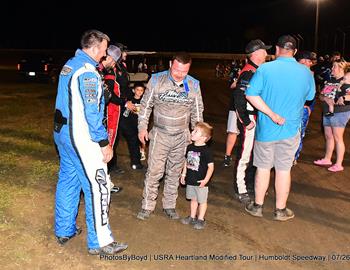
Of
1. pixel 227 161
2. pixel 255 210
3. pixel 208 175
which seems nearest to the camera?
pixel 208 175

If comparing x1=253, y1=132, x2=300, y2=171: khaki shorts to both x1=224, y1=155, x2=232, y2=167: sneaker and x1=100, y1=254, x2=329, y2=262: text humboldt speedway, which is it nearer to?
x1=100, y1=254, x2=329, y2=262: text humboldt speedway

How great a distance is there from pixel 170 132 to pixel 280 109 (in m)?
1.35

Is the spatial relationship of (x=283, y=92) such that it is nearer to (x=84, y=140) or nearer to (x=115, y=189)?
(x=84, y=140)

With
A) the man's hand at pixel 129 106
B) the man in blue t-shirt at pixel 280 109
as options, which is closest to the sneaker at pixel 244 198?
the man in blue t-shirt at pixel 280 109

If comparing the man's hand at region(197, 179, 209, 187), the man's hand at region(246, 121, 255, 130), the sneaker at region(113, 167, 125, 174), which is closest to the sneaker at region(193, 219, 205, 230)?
the man's hand at region(197, 179, 209, 187)

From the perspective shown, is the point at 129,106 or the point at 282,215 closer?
the point at 282,215

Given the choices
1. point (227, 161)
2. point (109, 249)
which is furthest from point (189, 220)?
point (227, 161)

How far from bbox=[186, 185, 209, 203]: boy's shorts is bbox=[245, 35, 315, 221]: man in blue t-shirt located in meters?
0.82

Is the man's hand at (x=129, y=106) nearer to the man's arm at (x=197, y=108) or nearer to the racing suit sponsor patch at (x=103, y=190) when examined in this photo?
the man's arm at (x=197, y=108)

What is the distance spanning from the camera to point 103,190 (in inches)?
173

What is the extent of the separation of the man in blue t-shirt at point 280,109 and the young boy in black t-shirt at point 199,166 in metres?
0.74

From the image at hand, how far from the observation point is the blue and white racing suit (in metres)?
4.09

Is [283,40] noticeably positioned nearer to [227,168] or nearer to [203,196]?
[203,196]

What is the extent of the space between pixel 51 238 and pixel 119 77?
282 centimetres
